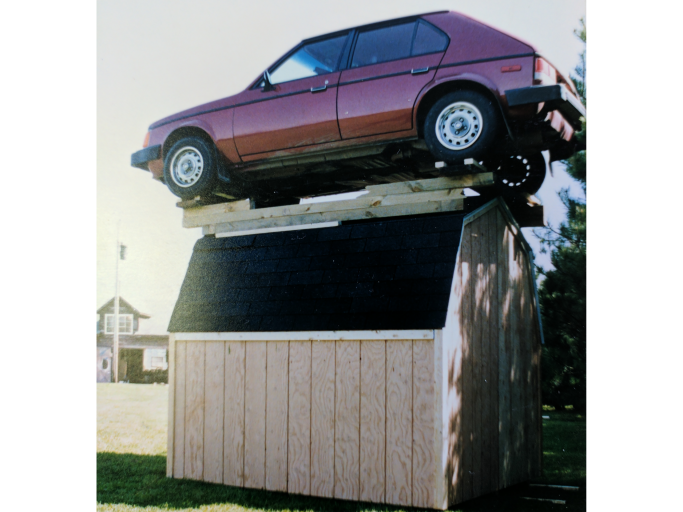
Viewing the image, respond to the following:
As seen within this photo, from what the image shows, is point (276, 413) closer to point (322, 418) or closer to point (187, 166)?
point (322, 418)

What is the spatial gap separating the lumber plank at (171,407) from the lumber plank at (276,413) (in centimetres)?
105

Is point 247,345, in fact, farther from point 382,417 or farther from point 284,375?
point 382,417

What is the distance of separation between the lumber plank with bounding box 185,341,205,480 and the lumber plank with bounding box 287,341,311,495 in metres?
0.97

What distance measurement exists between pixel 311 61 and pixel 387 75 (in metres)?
0.80

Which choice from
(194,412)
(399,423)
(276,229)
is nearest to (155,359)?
(194,412)

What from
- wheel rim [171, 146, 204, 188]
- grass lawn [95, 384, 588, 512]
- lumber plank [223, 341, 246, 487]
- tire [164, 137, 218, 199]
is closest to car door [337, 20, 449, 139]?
tire [164, 137, 218, 199]

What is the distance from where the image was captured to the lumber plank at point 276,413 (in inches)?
229

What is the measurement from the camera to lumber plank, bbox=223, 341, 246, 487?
6.02m

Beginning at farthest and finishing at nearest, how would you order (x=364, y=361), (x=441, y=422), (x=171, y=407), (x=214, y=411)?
(x=171, y=407)
(x=214, y=411)
(x=364, y=361)
(x=441, y=422)

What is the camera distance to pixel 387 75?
562cm

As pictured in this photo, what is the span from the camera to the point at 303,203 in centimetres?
643

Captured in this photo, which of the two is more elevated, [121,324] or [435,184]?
[435,184]
